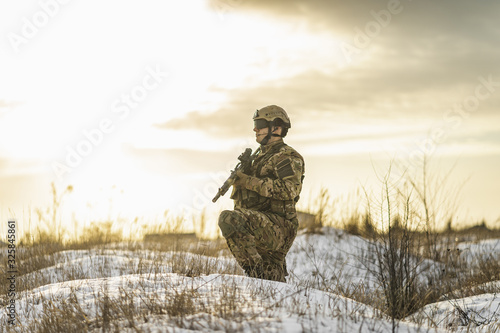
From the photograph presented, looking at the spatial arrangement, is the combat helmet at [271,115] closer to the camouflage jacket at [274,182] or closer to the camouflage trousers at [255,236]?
the camouflage jacket at [274,182]

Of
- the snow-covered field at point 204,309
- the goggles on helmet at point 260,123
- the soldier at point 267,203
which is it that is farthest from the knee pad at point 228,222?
the goggles on helmet at point 260,123

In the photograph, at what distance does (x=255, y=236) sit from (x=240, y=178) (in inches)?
25.8

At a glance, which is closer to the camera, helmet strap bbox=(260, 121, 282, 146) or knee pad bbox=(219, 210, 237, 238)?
knee pad bbox=(219, 210, 237, 238)

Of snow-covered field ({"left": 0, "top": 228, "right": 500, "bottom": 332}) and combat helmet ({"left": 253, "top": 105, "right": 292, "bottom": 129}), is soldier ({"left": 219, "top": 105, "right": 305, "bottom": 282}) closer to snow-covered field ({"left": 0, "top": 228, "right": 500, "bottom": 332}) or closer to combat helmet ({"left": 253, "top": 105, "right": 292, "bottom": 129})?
combat helmet ({"left": 253, "top": 105, "right": 292, "bottom": 129})

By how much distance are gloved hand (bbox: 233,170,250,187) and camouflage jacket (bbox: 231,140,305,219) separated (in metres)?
0.03

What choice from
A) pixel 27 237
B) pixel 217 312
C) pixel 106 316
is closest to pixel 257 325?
pixel 217 312

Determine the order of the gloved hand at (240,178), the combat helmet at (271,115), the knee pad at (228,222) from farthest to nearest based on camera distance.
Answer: the combat helmet at (271,115), the gloved hand at (240,178), the knee pad at (228,222)

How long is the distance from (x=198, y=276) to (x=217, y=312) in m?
1.55

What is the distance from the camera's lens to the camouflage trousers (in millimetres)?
5672

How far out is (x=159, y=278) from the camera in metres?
4.94

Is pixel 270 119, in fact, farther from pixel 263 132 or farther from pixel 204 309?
pixel 204 309

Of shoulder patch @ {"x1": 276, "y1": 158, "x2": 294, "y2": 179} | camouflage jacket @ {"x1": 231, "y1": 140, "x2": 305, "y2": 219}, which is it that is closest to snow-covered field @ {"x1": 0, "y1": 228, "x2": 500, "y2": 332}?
camouflage jacket @ {"x1": 231, "y1": 140, "x2": 305, "y2": 219}

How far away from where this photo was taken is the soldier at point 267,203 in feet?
18.7

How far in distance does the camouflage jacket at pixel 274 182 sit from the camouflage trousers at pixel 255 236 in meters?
0.17
